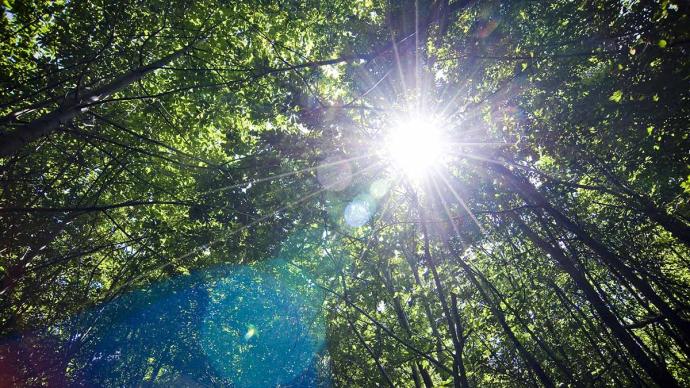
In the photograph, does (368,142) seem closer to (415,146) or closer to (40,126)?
(415,146)

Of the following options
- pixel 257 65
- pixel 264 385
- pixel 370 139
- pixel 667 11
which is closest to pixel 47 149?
pixel 257 65

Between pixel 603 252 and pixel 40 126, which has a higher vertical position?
pixel 40 126

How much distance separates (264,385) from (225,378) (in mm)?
2943

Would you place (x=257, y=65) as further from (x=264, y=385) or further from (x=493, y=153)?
(x=264, y=385)

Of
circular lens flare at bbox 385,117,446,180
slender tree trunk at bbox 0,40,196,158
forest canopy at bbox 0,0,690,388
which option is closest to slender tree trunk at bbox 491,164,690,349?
forest canopy at bbox 0,0,690,388

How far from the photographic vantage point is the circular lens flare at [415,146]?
4.92m

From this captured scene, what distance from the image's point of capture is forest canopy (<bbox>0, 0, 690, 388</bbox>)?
397 cm

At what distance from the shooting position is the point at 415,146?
199 inches

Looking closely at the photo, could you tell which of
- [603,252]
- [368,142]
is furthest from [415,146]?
[603,252]

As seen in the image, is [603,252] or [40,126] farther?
[603,252]

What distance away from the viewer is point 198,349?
1552cm

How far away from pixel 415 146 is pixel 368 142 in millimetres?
877

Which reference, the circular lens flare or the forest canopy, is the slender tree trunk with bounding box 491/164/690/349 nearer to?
the forest canopy

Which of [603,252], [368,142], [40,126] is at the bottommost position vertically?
[603,252]
